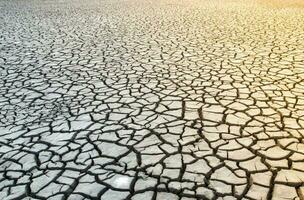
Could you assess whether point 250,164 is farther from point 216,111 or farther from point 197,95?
point 197,95

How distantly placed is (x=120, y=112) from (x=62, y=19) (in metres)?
5.83

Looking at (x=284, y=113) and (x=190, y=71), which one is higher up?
(x=190, y=71)

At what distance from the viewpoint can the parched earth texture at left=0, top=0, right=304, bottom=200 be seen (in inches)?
90.7

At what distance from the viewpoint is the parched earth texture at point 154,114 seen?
7.55 feet

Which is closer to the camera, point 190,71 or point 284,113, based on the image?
point 284,113

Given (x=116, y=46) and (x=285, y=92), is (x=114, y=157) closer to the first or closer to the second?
(x=285, y=92)

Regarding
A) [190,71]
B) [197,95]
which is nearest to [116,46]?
[190,71]

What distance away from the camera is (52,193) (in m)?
2.23

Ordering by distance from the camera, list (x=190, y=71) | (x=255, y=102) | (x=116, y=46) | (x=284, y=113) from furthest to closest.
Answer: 1. (x=116, y=46)
2. (x=190, y=71)
3. (x=255, y=102)
4. (x=284, y=113)

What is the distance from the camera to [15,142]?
288 centimetres

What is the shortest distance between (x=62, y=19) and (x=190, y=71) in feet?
16.8

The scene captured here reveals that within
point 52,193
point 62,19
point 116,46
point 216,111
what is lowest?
point 52,193

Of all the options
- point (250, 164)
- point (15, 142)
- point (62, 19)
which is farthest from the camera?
point (62, 19)

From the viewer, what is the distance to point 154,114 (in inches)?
128
